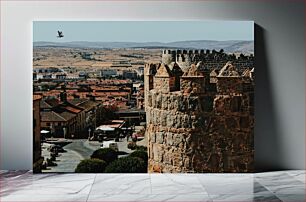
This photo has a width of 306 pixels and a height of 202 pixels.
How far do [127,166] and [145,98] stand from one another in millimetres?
733

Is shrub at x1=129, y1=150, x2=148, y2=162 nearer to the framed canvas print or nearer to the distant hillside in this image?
the framed canvas print

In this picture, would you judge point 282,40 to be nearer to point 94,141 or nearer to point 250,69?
point 250,69

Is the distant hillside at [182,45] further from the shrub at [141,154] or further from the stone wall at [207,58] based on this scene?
the shrub at [141,154]

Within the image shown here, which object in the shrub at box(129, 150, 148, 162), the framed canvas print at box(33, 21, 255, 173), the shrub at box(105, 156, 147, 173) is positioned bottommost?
the shrub at box(105, 156, 147, 173)

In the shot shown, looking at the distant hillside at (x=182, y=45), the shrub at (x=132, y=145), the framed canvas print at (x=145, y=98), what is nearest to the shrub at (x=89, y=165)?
the framed canvas print at (x=145, y=98)

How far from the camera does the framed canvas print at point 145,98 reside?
629cm

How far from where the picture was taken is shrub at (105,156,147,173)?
6297mm

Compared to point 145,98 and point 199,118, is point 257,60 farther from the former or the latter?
point 145,98

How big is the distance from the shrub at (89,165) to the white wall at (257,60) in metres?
0.54

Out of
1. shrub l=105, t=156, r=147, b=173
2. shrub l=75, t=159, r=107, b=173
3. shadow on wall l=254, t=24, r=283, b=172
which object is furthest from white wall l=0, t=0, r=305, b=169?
shrub l=105, t=156, r=147, b=173

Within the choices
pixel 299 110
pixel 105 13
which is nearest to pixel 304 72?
pixel 299 110

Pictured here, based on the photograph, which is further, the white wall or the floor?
the white wall

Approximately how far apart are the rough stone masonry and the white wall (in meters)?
0.18

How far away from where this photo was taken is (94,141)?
6.30m
